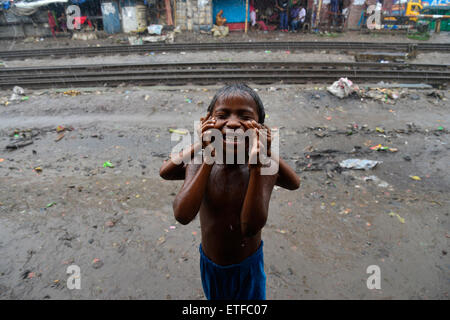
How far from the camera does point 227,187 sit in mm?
1714

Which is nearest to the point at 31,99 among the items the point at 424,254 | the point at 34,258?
the point at 34,258

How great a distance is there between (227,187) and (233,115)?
0.43m

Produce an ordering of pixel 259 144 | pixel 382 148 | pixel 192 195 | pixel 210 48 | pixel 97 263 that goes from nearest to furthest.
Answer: pixel 259 144
pixel 192 195
pixel 97 263
pixel 382 148
pixel 210 48

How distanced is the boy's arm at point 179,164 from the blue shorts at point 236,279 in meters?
0.61

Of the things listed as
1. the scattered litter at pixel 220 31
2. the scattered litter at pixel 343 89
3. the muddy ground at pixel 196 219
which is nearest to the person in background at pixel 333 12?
the scattered litter at pixel 220 31

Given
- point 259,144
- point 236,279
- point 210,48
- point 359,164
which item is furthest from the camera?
point 210,48

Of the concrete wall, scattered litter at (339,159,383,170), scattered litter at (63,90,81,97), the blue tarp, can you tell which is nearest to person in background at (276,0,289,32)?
the blue tarp

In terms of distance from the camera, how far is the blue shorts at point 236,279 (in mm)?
1899

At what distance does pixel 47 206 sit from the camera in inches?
175

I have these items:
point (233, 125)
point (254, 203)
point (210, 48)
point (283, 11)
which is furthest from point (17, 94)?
point (283, 11)

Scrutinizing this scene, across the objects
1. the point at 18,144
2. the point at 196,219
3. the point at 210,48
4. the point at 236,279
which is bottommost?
the point at 196,219

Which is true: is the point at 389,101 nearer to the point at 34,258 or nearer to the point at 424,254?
the point at 424,254

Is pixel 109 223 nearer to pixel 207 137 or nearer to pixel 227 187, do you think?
pixel 227 187

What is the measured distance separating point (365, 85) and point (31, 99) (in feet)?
35.2
